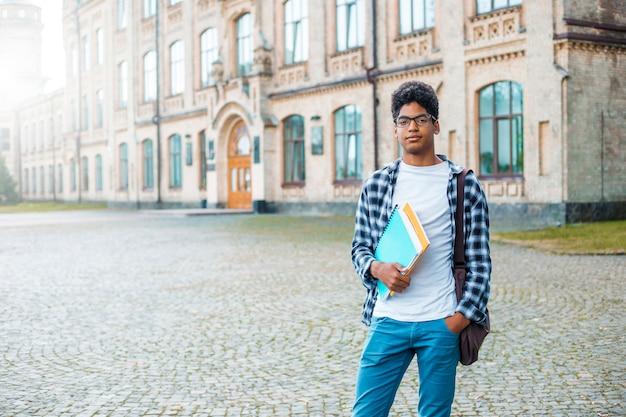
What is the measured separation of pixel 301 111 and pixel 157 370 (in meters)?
24.5

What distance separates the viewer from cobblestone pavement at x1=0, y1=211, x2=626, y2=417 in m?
5.25

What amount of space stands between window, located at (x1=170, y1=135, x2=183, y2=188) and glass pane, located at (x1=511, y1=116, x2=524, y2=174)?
21.5 meters

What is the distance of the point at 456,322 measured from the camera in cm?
317

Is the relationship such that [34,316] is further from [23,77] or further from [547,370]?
[23,77]

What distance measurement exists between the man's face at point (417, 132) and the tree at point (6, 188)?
63643 millimetres

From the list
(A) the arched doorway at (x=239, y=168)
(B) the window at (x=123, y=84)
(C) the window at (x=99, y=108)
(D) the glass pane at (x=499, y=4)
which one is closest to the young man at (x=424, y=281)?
(D) the glass pane at (x=499, y=4)

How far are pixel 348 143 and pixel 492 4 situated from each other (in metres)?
7.86

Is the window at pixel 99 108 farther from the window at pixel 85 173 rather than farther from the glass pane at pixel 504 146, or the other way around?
the glass pane at pixel 504 146

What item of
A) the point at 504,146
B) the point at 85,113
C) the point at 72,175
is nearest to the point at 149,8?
the point at 85,113

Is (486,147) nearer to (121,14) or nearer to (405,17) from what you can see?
(405,17)

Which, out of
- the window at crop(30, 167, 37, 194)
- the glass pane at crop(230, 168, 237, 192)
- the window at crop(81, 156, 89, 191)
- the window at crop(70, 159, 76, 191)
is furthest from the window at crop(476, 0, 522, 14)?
the window at crop(30, 167, 37, 194)

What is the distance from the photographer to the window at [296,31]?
3006 centimetres

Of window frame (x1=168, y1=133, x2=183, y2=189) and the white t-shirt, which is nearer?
the white t-shirt

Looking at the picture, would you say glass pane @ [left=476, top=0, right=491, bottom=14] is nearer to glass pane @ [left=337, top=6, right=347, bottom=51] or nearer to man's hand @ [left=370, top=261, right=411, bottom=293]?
glass pane @ [left=337, top=6, right=347, bottom=51]
